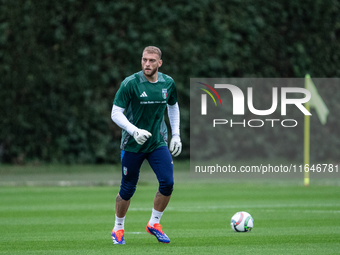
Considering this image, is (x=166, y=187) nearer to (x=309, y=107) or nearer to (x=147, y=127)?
(x=147, y=127)

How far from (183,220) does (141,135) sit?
3.50 metres

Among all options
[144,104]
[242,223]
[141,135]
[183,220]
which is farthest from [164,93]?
[183,220]

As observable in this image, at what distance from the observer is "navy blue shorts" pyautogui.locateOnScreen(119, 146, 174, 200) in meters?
7.75

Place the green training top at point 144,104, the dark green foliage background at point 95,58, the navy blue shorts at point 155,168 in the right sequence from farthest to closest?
the dark green foliage background at point 95,58, the navy blue shorts at point 155,168, the green training top at point 144,104

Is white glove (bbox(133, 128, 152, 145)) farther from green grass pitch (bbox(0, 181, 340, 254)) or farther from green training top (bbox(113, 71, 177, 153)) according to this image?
green grass pitch (bbox(0, 181, 340, 254))

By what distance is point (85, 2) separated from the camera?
773 inches

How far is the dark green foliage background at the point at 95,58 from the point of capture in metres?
19.3

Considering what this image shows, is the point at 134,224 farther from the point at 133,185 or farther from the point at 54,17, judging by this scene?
the point at 54,17

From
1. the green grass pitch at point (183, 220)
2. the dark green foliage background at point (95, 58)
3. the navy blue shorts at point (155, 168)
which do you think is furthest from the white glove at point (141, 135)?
the dark green foliage background at point (95, 58)

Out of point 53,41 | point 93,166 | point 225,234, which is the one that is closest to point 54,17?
point 53,41

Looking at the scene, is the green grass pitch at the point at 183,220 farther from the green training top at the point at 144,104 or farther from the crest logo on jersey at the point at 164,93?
the crest logo on jersey at the point at 164,93

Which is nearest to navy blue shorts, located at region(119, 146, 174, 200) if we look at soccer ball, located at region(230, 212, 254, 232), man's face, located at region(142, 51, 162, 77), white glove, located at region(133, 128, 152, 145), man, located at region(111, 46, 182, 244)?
man, located at region(111, 46, 182, 244)

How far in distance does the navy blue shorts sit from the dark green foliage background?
39.4ft

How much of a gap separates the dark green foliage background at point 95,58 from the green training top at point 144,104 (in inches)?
473
